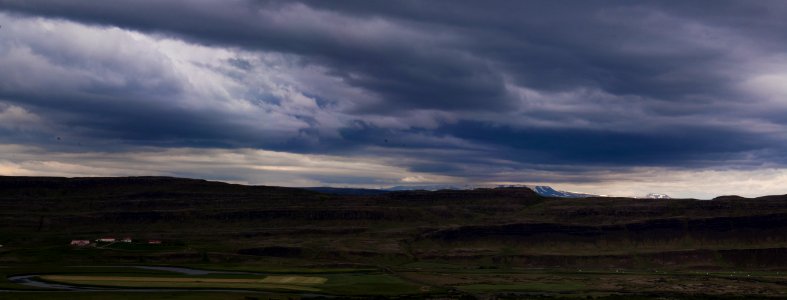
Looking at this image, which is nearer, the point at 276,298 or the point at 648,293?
the point at 276,298

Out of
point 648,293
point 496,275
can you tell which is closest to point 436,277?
point 496,275

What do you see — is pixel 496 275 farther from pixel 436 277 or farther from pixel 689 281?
pixel 689 281

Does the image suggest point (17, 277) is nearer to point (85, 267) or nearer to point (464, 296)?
point (85, 267)

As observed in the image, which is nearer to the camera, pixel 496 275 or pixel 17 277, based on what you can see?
pixel 17 277

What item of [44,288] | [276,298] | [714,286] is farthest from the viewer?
[714,286]

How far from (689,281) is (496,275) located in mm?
43898

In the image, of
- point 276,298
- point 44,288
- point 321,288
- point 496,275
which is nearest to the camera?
point 276,298

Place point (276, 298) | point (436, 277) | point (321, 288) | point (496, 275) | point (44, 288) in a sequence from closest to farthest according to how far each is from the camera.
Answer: point (276, 298), point (44, 288), point (321, 288), point (436, 277), point (496, 275)

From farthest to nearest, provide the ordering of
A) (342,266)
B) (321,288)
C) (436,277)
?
1. (342,266)
2. (436,277)
3. (321,288)

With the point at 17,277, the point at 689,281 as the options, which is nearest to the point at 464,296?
the point at 689,281

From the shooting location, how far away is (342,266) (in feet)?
654

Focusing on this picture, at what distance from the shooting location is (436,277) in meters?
168

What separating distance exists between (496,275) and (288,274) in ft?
165

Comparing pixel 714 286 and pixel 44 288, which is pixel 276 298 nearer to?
pixel 44 288
